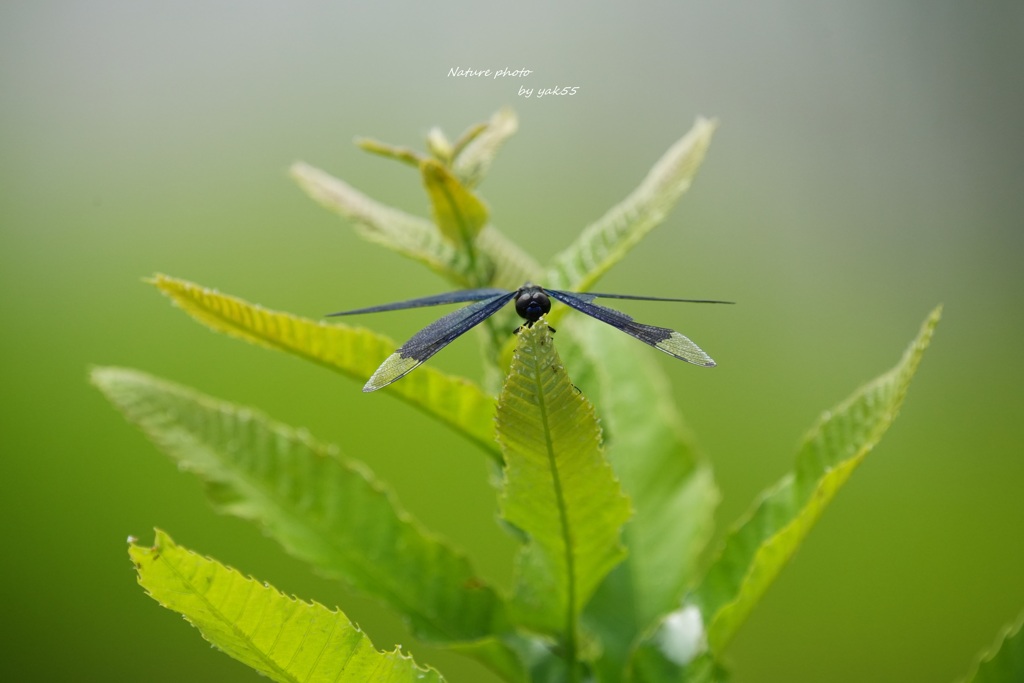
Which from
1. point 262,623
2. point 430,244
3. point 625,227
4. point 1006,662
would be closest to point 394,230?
point 430,244

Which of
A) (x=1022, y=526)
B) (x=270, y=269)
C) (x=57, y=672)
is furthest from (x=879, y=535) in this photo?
(x=57, y=672)

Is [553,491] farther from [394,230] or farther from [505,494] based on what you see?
[394,230]

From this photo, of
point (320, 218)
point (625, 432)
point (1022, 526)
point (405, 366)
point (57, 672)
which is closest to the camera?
point (405, 366)

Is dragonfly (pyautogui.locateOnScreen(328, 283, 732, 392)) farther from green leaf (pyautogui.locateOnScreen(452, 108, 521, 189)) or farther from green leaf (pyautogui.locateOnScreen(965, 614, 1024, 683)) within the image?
green leaf (pyautogui.locateOnScreen(965, 614, 1024, 683))

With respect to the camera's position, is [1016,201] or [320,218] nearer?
[320,218]

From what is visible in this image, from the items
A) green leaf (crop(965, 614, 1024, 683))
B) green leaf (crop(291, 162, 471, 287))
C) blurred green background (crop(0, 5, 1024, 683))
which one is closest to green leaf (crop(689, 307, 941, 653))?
green leaf (crop(965, 614, 1024, 683))

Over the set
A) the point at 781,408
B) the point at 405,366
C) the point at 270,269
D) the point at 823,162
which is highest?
the point at 823,162

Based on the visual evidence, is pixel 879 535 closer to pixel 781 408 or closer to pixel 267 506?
pixel 781 408

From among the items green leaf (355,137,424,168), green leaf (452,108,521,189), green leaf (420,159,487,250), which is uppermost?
green leaf (452,108,521,189)
